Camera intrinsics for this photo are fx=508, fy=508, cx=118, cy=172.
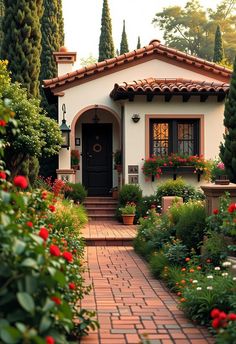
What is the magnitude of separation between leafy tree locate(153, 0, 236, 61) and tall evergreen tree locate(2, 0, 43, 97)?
33.0 metres

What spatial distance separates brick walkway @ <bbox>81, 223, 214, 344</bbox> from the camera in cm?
510

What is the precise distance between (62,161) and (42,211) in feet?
37.2

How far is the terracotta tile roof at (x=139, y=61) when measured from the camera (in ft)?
54.3

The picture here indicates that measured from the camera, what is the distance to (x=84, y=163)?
18.3 m

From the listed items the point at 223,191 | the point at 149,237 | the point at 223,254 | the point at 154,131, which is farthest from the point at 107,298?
the point at 154,131

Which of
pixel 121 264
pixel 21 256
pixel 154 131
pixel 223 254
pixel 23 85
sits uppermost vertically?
pixel 23 85

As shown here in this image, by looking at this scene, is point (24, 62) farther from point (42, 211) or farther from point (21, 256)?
point (21, 256)

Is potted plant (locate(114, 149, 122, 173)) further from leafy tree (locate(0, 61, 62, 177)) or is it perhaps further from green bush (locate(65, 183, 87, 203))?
leafy tree (locate(0, 61, 62, 177))

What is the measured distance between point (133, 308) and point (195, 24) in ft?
152

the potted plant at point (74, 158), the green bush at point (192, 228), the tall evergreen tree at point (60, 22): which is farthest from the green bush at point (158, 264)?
the tall evergreen tree at point (60, 22)

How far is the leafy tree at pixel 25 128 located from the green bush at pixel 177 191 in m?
3.52

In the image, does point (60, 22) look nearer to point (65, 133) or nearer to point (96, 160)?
point (96, 160)

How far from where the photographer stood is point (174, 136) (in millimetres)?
16266

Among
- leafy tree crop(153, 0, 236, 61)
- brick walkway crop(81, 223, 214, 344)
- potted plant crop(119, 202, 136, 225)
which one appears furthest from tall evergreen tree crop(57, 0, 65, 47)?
leafy tree crop(153, 0, 236, 61)
